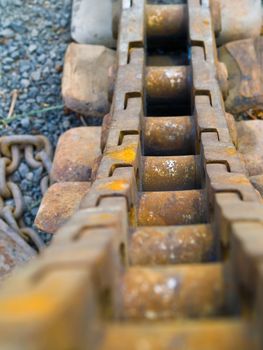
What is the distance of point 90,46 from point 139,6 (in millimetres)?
387

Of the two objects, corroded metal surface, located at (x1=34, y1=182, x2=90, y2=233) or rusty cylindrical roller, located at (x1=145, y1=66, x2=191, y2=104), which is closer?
corroded metal surface, located at (x1=34, y1=182, x2=90, y2=233)

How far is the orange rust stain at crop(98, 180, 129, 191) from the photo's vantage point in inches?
68.7

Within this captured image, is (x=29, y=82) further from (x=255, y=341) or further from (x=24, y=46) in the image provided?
(x=255, y=341)

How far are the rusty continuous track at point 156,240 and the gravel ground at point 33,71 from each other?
69cm

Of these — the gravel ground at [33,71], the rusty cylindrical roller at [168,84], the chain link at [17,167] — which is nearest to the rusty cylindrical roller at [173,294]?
the rusty cylindrical roller at [168,84]

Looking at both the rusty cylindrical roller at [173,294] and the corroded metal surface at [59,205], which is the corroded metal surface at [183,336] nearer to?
the rusty cylindrical roller at [173,294]

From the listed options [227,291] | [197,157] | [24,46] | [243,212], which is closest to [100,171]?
[197,157]

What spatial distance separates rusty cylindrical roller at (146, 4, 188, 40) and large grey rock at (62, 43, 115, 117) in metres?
0.31

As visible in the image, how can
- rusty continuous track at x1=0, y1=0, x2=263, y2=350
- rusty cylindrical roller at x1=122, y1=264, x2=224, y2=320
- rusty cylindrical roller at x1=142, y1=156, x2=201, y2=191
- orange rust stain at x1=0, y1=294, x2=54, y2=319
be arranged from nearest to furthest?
orange rust stain at x1=0, y1=294, x2=54, y2=319
rusty continuous track at x1=0, y1=0, x2=263, y2=350
rusty cylindrical roller at x1=122, y1=264, x2=224, y2=320
rusty cylindrical roller at x1=142, y1=156, x2=201, y2=191

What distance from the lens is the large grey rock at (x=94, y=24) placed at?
3.28m

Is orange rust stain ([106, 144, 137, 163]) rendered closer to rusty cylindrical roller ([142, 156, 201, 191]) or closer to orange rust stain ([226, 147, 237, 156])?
rusty cylindrical roller ([142, 156, 201, 191])

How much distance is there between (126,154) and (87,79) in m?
1.16

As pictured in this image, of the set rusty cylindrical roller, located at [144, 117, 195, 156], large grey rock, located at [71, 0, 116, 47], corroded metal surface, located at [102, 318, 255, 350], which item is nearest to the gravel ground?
large grey rock, located at [71, 0, 116, 47]

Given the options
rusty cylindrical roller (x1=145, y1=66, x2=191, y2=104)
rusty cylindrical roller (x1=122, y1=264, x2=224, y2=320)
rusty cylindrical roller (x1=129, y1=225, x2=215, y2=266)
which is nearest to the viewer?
rusty cylindrical roller (x1=122, y1=264, x2=224, y2=320)
